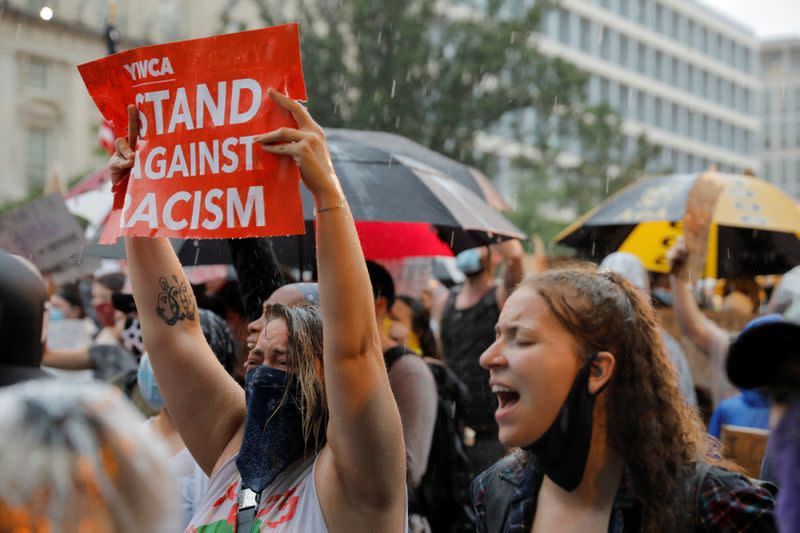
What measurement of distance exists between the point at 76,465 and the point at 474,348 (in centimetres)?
544

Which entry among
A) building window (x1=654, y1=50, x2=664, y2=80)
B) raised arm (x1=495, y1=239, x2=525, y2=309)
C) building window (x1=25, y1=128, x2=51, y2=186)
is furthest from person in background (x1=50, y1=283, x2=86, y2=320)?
building window (x1=654, y1=50, x2=664, y2=80)

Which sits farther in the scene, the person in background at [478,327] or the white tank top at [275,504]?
the person in background at [478,327]

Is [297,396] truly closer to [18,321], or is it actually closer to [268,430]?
[268,430]

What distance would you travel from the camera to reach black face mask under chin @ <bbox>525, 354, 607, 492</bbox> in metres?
2.43

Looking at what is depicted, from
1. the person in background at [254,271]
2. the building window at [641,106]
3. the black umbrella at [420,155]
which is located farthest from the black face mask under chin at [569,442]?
the building window at [641,106]

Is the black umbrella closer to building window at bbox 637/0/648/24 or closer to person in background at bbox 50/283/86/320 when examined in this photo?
person in background at bbox 50/283/86/320

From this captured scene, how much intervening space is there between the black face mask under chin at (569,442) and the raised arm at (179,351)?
2.83 ft

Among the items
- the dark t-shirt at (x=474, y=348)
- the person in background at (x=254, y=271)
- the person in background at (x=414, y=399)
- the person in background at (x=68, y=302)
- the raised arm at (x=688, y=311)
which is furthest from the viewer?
the person in background at (x=68, y=302)

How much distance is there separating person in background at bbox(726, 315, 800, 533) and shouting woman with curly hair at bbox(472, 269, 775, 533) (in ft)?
3.42

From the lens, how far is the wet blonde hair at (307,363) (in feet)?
8.38

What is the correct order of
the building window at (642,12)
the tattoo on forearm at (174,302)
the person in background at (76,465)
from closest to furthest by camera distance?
the person in background at (76,465), the tattoo on forearm at (174,302), the building window at (642,12)

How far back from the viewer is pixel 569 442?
243cm

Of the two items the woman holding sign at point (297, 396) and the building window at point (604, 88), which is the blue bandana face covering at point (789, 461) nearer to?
the woman holding sign at point (297, 396)

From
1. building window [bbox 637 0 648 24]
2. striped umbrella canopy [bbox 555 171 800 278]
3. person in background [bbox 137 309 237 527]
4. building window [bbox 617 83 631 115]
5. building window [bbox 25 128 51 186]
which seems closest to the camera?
person in background [bbox 137 309 237 527]
